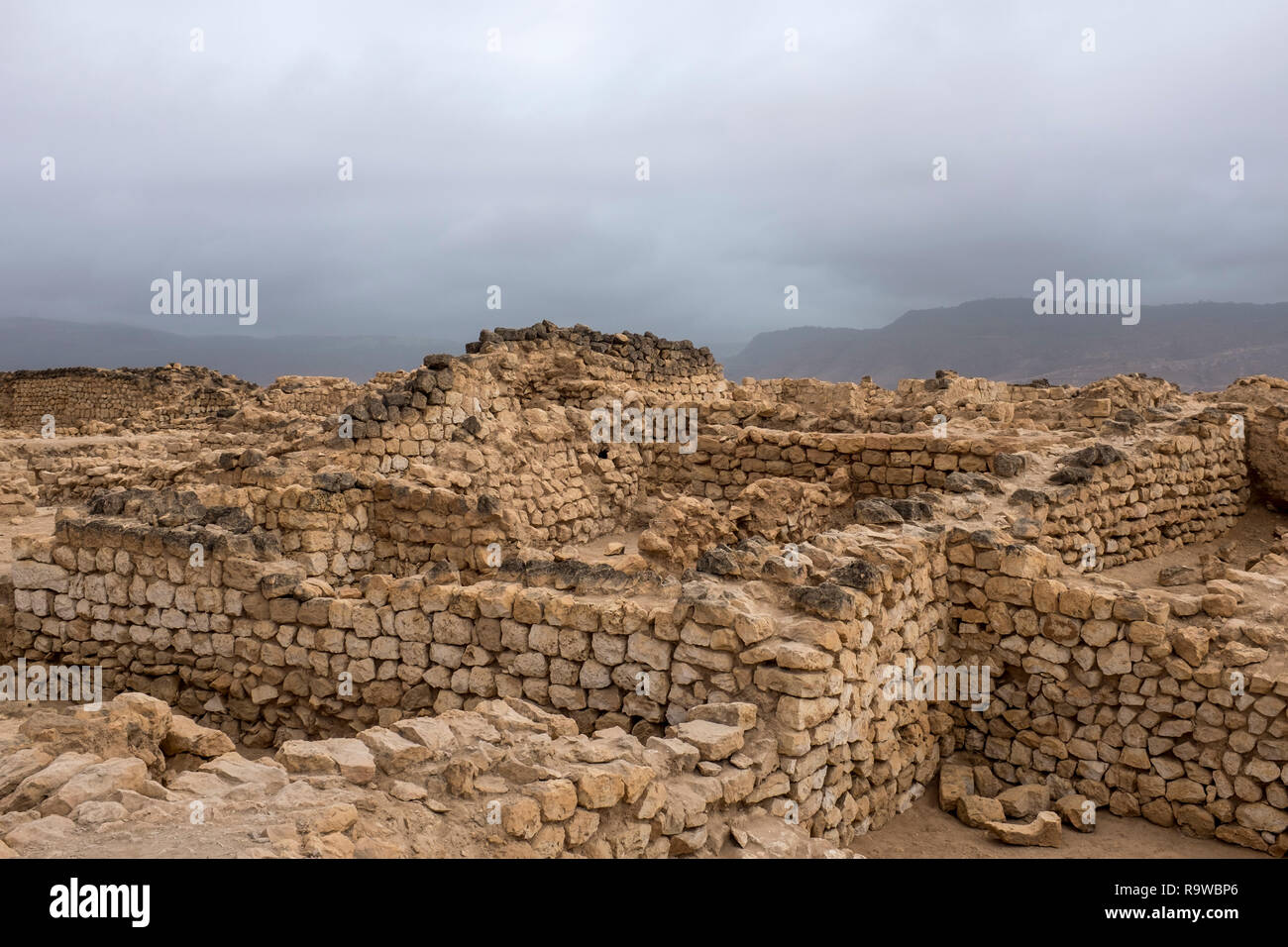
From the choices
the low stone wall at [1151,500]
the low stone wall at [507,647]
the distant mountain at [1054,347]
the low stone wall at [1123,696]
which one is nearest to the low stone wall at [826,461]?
the low stone wall at [1151,500]

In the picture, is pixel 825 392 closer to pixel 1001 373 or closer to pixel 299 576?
pixel 299 576

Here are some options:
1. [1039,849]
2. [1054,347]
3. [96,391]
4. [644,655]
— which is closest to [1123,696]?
[1039,849]

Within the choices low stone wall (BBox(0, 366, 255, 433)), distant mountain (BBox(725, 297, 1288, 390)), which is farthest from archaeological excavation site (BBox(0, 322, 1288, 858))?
distant mountain (BBox(725, 297, 1288, 390))

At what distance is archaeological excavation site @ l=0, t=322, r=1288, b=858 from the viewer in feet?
10.7

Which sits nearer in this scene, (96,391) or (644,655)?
(644,655)

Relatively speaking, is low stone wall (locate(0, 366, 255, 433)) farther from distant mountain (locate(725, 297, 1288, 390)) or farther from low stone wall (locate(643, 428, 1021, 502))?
distant mountain (locate(725, 297, 1288, 390))

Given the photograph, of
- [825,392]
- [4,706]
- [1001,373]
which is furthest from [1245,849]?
[1001,373]

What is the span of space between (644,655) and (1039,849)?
2411 millimetres

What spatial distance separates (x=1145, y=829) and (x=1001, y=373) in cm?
10017

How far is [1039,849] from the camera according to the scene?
4.52 m

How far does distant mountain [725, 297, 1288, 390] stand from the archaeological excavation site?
234 ft

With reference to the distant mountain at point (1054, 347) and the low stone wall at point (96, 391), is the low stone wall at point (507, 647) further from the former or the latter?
the distant mountain at point (1054, 347)

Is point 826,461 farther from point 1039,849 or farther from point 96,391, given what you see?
point 96,391

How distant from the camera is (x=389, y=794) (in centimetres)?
316
